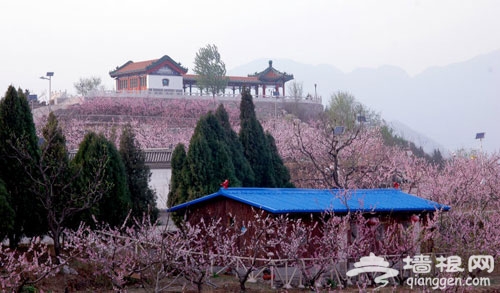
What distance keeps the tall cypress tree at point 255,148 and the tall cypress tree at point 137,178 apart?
5415mm

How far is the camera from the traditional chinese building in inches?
2218

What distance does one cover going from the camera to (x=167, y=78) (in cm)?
5691

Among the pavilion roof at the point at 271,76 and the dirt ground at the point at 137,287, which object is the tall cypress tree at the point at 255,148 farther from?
the pavilion roof at the point at 271,76

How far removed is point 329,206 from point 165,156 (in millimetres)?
10438

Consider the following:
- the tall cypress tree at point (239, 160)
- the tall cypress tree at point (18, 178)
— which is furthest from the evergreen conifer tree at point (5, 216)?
the tall cypress tree at point (239, 160)

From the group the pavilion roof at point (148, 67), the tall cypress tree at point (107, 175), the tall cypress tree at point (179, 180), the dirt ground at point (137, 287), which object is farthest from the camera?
the pavilion roof at point (148, 67)

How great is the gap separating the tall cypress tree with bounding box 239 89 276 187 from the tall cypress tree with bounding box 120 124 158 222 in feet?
17.8

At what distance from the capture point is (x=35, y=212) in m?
15.6

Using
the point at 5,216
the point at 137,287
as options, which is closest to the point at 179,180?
the point at 137,287

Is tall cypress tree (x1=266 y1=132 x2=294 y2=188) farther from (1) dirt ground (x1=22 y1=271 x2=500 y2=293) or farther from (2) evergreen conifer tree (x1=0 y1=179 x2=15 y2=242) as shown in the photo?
(2) evergreen conifer tree (x1=0 y1=179 x2=15 y2=242)

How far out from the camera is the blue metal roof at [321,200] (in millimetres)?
15250

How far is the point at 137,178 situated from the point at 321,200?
17.0ft

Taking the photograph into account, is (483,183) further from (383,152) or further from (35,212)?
(35,212)

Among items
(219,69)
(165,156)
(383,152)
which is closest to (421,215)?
(165,156)
